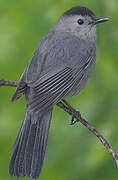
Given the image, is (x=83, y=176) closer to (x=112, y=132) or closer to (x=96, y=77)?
(x=112, y=132)

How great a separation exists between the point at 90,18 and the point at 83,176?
1938mm

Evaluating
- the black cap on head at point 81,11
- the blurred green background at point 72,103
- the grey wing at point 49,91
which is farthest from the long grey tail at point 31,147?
the black cap on head at point 81,11

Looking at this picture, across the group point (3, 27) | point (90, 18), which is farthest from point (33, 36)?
point (90, 18)

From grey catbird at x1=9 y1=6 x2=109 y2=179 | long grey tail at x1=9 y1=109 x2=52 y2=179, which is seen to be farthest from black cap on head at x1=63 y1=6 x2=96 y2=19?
long grey tail at x1=9 y1=109 x2=52 y2=179

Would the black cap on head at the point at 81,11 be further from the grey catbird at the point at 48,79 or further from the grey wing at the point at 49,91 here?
the grey wing at the point at 49,91

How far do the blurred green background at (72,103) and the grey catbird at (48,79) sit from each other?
18cm

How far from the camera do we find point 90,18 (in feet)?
17.8

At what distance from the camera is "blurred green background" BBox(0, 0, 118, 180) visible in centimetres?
449

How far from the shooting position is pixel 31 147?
440 centimetres

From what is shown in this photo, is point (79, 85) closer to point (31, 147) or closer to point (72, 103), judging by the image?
point (72, 103)

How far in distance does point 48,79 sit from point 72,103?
0.84m

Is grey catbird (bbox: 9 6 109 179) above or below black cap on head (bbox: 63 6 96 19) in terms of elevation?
below

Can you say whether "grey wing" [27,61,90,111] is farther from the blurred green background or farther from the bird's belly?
the blurred green background

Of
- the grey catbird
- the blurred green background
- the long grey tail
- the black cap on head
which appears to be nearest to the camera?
the long grey tail
